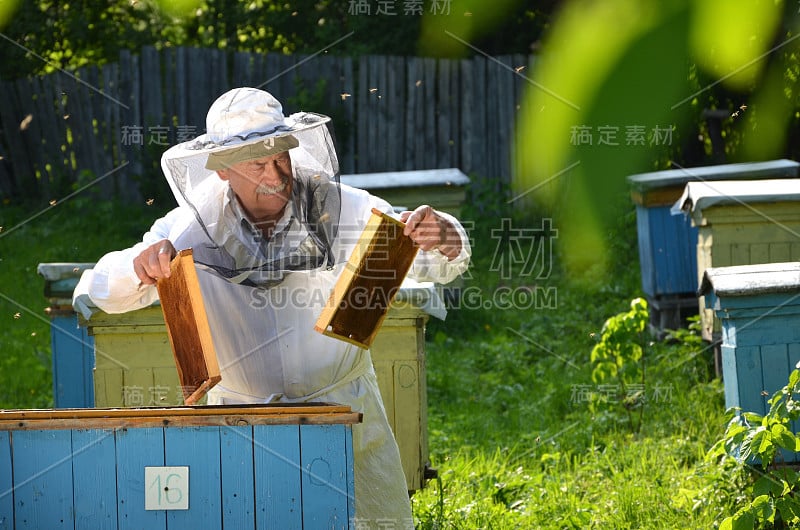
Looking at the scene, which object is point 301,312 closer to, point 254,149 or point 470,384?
point 254,149

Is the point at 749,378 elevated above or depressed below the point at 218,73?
below

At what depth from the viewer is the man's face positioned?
2688 mm

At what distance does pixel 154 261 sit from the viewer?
8.50 feet

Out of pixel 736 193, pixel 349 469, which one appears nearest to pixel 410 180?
pixel 736 193

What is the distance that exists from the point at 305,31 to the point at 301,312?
962cm

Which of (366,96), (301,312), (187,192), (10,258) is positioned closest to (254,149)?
(187,192)

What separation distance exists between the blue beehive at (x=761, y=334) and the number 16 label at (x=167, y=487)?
2.45m

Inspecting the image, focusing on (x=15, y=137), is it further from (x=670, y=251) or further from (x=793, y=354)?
(x=793, y=354)

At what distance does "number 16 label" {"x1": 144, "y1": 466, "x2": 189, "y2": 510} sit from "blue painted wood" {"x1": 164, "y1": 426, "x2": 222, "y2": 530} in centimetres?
1

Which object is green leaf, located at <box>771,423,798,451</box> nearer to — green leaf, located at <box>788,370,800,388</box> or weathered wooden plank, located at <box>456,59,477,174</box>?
green leaf, located at <box>788,370,800,388</box>

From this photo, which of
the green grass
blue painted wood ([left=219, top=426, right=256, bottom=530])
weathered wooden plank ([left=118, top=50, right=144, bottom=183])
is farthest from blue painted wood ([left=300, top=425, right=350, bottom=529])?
weathered wooden plank ([left=118, top=50, right=144, bottom=183])

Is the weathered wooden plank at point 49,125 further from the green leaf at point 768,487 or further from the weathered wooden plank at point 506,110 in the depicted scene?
the green leaf at point 768,487

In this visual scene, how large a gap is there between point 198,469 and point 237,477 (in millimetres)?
84

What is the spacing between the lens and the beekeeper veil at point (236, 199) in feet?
8.65
